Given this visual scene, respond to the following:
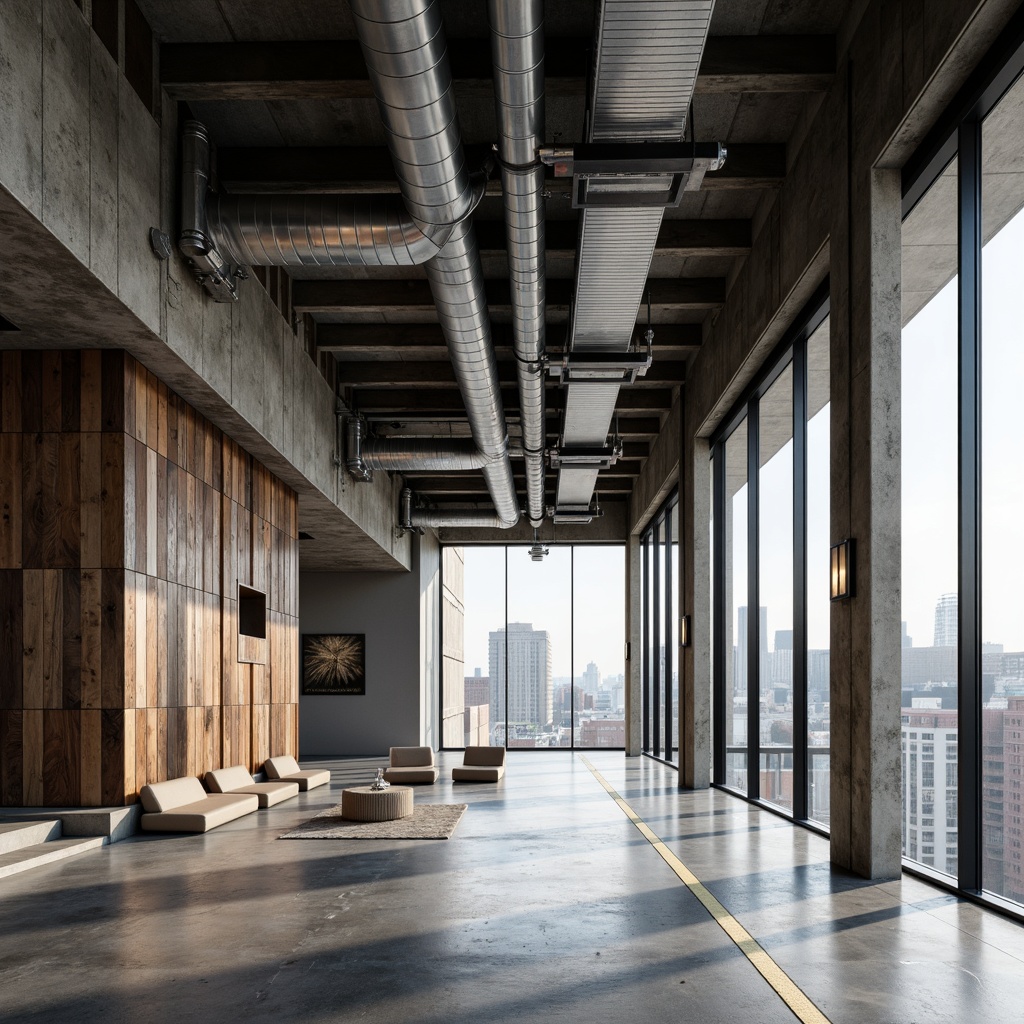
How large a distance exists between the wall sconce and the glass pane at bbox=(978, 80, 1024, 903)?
42.1 inches

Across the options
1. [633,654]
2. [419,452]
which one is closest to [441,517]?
[633,654]

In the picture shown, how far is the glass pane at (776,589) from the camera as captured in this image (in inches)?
384

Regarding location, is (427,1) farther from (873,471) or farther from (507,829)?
(507,829)

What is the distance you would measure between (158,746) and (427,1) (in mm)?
6826

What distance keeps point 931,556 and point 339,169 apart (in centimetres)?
555

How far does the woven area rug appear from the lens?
29.9ft

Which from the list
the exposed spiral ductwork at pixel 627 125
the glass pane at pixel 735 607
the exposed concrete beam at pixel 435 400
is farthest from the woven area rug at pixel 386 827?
the exposed concrete beam at pixel 435 400

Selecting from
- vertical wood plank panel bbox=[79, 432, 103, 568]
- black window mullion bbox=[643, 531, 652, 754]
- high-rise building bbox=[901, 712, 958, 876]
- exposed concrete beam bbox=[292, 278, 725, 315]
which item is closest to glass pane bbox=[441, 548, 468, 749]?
black window mullion bbox=[643, 531, 652, 754]

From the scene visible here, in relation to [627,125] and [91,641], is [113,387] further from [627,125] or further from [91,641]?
[627,125]

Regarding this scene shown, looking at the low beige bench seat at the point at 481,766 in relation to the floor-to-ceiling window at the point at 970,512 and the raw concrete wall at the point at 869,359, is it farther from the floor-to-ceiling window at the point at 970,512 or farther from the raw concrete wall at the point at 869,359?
the floor-to-ceiling window at the point at 970,512

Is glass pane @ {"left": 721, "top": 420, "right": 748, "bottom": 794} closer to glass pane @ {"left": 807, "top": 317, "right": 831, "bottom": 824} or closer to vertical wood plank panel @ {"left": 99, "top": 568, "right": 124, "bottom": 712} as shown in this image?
glass pane @ {"left": 807, "top": 317, "right": 831, "bottom": 824}

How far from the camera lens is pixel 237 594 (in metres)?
11.7

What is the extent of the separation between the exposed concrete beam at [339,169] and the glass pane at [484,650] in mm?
15580

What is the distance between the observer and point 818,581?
8.75m
